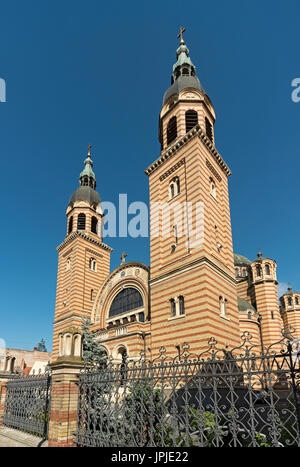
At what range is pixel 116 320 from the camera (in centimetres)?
2455

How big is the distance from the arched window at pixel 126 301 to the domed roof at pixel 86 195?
12.0 meters

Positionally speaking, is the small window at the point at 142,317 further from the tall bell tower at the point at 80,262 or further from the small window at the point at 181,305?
the tall bell tower at the point at 80,262

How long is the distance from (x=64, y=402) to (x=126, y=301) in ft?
53.6

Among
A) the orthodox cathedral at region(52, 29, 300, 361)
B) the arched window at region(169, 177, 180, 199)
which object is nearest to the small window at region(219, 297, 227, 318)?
the orthodox cathedral at region(52, 29, 300, 361)

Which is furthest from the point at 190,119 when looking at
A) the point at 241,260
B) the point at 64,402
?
the point at 241,260

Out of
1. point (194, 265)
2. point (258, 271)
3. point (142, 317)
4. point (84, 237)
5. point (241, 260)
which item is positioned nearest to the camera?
point (194, 265)

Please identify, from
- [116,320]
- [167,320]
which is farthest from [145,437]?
[116,320]

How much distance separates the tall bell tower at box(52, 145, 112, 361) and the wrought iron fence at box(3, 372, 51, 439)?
13880mm

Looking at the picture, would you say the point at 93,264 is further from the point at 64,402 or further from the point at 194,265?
the point at 64,402

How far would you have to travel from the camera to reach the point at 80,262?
94.1ft

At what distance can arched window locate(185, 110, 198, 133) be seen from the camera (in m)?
21.6

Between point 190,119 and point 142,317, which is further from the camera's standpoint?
point 142,317

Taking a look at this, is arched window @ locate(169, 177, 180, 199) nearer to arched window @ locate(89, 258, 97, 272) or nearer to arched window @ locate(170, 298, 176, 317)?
arched window @ locate(170, 298, 176, 317)
